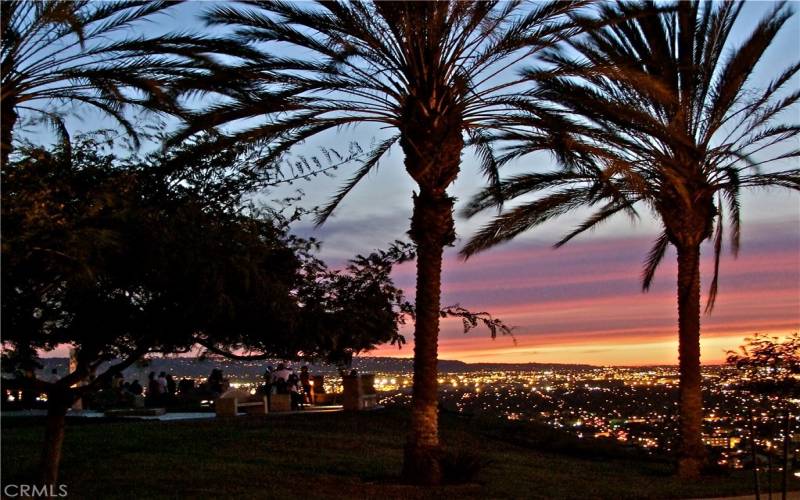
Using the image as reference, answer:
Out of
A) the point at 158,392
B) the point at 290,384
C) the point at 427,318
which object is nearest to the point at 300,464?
the point at 427,318

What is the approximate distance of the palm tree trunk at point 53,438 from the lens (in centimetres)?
1122

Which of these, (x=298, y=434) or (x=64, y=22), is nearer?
(x=64, y=22)

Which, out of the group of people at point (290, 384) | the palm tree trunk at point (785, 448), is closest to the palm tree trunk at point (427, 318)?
the palm tree trunk at point (785, 448)

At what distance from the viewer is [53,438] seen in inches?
451

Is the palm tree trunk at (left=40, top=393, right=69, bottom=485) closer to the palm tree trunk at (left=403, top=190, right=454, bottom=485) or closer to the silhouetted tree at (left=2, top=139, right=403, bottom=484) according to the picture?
the silhouetted tree at (left=2, top=139, right=403, bottom=484)

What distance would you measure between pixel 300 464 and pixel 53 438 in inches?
230

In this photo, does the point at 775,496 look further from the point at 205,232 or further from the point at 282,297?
the point at 205,232

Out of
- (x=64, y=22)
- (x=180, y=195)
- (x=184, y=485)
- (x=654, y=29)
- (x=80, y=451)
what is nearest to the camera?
(x=64, y=22)

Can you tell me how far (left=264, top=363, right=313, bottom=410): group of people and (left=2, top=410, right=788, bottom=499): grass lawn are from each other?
19.2ft

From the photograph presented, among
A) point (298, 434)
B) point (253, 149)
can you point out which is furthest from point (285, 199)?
point (298, 434)

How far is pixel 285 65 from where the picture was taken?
1512 cm

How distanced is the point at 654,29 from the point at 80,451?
1290 centimetres

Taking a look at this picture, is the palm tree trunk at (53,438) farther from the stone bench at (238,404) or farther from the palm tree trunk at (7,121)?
the stone bench at (238,404)

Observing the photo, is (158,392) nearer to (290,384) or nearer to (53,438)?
(290,384)
